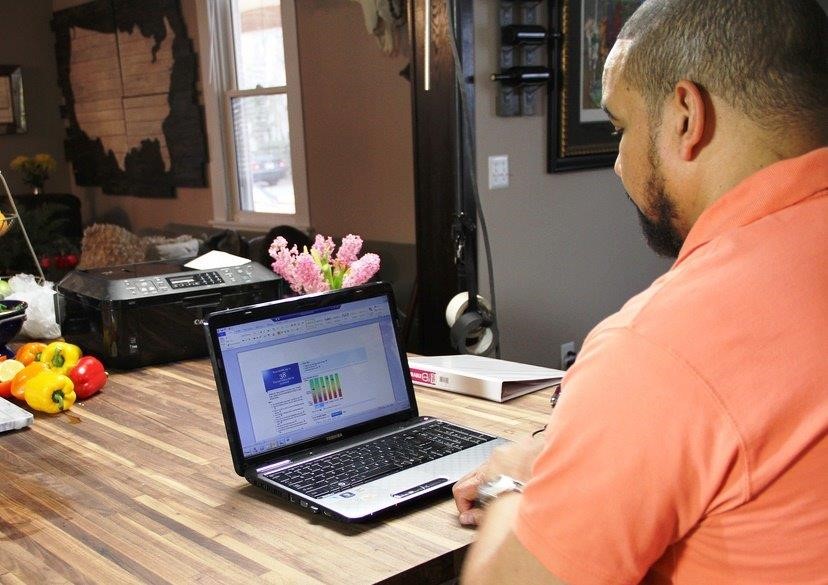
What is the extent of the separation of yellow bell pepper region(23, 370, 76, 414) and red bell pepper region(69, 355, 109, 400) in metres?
0.07

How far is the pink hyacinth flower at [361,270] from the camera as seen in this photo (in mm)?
2016

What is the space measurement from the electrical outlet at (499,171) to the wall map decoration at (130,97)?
282cm

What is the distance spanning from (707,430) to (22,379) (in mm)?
1560

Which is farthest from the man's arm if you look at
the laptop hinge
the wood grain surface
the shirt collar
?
the laptop hinge

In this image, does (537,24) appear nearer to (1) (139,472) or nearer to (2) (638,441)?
(1) (139,472)

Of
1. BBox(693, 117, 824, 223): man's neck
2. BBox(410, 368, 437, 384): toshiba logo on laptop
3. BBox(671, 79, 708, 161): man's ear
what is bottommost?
BBox(410, 368, 437, 384): toshiba logo on laptop

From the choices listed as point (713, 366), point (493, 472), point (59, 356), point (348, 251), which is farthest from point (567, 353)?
point (713, 366)

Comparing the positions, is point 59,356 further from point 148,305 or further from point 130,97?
point 130,97

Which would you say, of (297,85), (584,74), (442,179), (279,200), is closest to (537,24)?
(584,74)

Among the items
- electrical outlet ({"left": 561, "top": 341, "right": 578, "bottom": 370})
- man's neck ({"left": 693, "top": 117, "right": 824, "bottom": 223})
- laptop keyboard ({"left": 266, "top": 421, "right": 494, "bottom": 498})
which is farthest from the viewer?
electrical outlet ({"left": 561, "top": 341, "right": 578, "bottom": 370})

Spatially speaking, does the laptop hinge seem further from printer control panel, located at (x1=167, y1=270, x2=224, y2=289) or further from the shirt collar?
printer control panel, located at (x1=167, y1=270, x2=224, y2=289)

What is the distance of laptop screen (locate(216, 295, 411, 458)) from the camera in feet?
4.76

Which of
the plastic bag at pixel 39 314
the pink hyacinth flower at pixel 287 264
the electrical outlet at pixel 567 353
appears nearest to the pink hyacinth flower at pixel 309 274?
the pink hyacinth flower at pixel 287 264

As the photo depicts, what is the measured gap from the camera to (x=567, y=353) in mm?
4504
